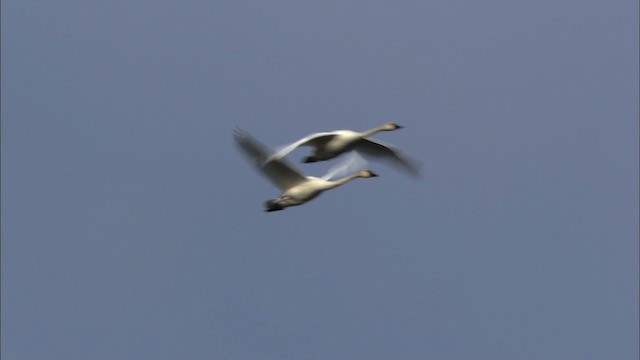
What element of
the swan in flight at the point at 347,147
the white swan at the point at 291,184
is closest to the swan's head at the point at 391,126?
the swan in flight at the point at 347,147

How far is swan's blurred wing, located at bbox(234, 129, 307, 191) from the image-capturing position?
139 feet

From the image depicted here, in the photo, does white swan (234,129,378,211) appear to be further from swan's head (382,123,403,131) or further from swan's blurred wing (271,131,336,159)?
swan's head (382,123,403,131)

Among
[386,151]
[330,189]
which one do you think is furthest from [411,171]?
[330,189]

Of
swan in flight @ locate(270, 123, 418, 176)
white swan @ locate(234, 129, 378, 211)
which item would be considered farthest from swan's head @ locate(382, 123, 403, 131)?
white swan @ locate(234, 129, 378, 211)

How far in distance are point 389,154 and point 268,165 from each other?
5.19 meters

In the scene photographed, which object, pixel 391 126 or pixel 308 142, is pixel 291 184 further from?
pixel 391 126

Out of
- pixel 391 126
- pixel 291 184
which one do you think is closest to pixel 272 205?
pixel 291 184

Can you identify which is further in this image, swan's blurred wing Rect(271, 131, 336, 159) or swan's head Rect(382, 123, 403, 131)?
swan's head Rect(382, 123, 403, 131)

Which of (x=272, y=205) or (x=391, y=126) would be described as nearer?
(x=272, y=205)

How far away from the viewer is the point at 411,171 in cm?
4772

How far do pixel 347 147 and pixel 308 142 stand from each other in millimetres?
1558

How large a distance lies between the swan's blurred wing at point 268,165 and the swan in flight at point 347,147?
0.44m

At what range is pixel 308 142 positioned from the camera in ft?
145

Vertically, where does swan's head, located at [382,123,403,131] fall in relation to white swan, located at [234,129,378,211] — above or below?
above
